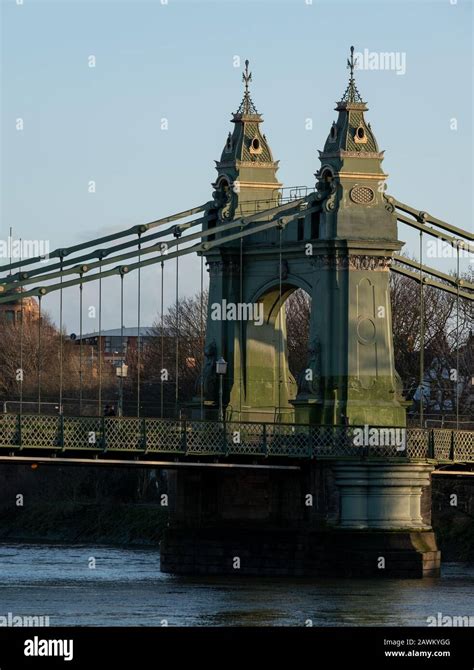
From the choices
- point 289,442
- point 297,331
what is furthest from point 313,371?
point 297,331

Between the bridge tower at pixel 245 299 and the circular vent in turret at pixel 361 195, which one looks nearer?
the circular vent in turret at pixel 361 195

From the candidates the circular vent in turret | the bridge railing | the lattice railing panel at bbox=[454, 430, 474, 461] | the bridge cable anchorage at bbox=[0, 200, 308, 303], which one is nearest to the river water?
the lattice railing panel at bbox=[454, 430, 474, 461]

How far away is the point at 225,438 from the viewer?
80.3m

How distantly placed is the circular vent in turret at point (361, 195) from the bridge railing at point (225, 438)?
652 centimetres

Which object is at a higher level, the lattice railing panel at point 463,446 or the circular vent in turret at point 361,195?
the circular vent in turret at point 361,195

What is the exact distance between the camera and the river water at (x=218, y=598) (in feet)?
225

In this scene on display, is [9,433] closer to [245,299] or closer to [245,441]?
[245,441]

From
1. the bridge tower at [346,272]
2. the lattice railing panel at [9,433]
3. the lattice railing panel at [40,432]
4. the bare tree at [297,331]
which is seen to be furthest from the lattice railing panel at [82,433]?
the bare tree at [297,331]

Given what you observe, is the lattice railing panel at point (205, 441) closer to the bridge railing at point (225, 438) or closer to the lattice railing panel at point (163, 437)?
the bridge railing at point (225, 438)

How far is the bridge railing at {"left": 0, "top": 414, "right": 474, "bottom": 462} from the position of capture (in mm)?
77500

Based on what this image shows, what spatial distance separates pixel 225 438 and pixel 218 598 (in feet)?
22.8
